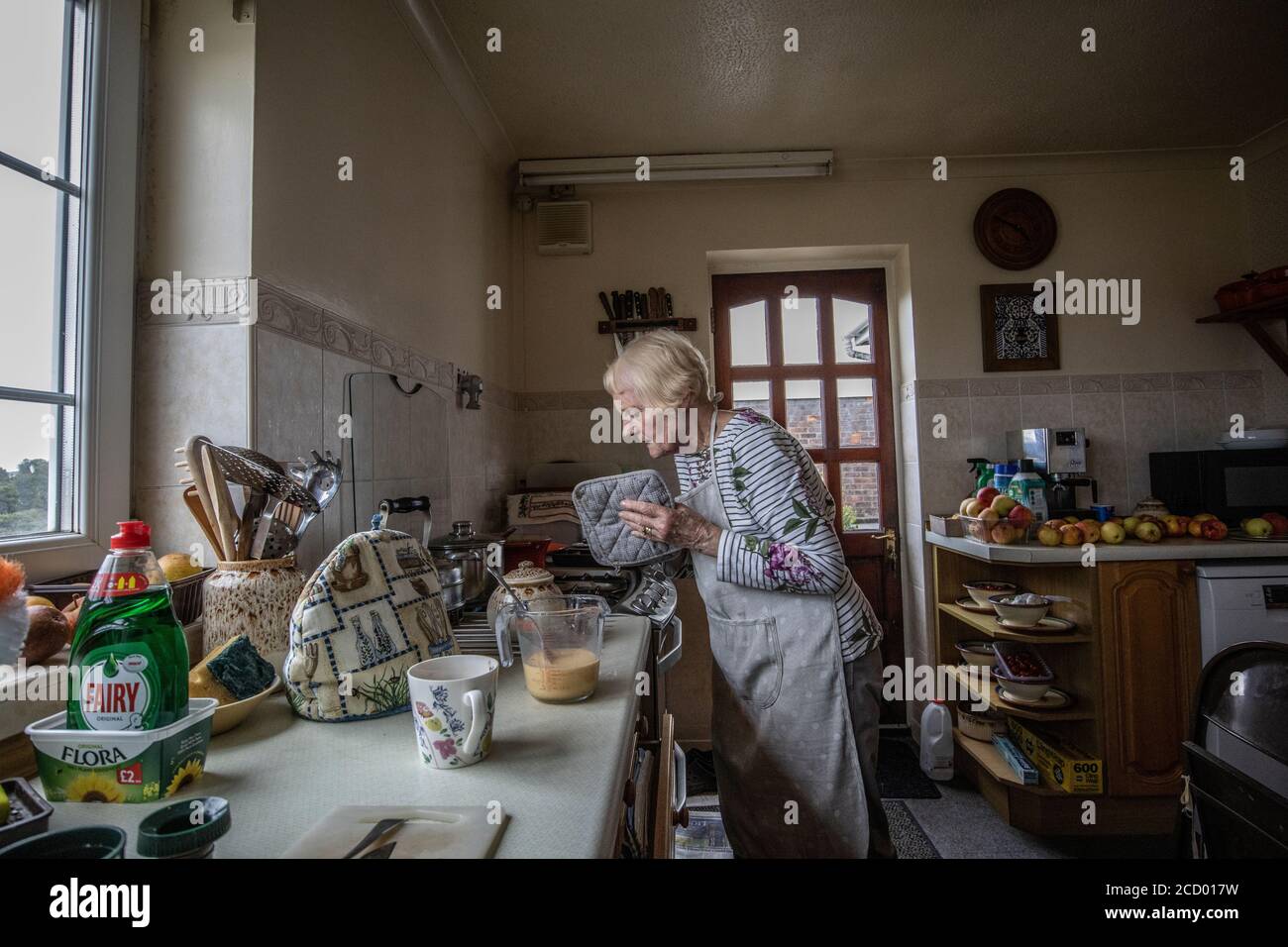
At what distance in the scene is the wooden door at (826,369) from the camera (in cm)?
311

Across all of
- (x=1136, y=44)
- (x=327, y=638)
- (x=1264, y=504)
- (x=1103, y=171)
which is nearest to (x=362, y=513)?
(x=327, y=638)

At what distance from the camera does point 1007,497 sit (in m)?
2.42

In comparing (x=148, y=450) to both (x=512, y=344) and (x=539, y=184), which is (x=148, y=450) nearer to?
(x=512, y=344)

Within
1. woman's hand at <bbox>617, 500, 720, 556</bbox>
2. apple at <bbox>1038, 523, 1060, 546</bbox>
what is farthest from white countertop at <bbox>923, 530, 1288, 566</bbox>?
woman's hand at <bbox>617, 500, 720, 556</bbox>

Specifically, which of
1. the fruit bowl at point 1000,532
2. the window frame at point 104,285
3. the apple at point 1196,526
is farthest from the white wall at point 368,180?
the apple at point 1196,526

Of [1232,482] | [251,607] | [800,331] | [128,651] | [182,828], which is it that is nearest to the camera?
[182,828]

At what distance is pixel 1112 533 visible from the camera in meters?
2.22

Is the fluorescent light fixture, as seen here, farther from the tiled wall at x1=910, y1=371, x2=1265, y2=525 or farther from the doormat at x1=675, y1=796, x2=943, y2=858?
the doormat at x1=675, y1=796, x2=943, y2=858

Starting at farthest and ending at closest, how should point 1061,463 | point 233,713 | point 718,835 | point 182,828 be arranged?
point 1061,463, point 718,835, point 233,713, point 182,828

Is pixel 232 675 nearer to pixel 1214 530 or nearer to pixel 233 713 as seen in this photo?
pixel 233 713

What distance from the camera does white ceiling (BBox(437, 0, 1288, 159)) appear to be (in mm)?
1983

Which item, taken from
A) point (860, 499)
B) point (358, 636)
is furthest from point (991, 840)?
point (358, 636)

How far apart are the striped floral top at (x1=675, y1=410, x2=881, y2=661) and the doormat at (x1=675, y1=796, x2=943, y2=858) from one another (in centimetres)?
93

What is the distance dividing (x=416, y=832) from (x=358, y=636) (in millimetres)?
306
